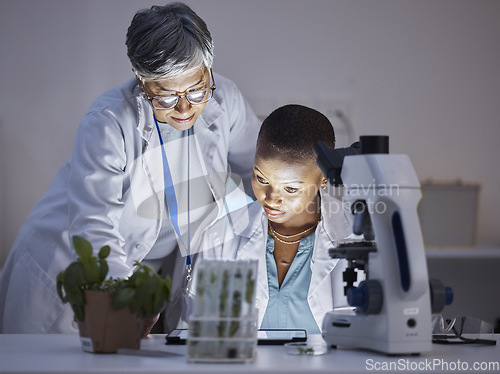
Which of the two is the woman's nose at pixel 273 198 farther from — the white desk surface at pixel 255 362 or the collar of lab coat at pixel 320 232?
the white desk surface at pixel 255 362

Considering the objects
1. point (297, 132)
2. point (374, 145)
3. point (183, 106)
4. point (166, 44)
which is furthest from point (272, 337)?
point (166, 44)

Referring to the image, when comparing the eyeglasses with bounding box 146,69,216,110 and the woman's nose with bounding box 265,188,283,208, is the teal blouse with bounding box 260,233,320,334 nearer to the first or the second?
the woman's nose with bounding box 265,188,283,208

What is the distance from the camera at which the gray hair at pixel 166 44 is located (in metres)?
1.87

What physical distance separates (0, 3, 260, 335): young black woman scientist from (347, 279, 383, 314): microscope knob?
2.49 ft

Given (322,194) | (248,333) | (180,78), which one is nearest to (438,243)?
(322,194)

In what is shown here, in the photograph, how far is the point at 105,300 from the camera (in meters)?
1.15

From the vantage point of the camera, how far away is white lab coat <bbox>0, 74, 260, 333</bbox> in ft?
6.36

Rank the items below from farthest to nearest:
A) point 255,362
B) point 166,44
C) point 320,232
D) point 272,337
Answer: point 320,232, point 166,44, point 272,337, point 255,362

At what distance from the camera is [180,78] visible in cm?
191

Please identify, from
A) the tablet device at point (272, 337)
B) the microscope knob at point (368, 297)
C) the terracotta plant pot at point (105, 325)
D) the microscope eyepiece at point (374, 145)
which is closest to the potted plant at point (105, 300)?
the terracotta plant pot at point (105, 325)

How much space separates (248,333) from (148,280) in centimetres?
21

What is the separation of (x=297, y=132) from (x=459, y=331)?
74cm

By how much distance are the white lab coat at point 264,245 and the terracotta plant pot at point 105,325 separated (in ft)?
2.43

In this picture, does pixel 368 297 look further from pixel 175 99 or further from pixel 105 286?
pixel 175 99
